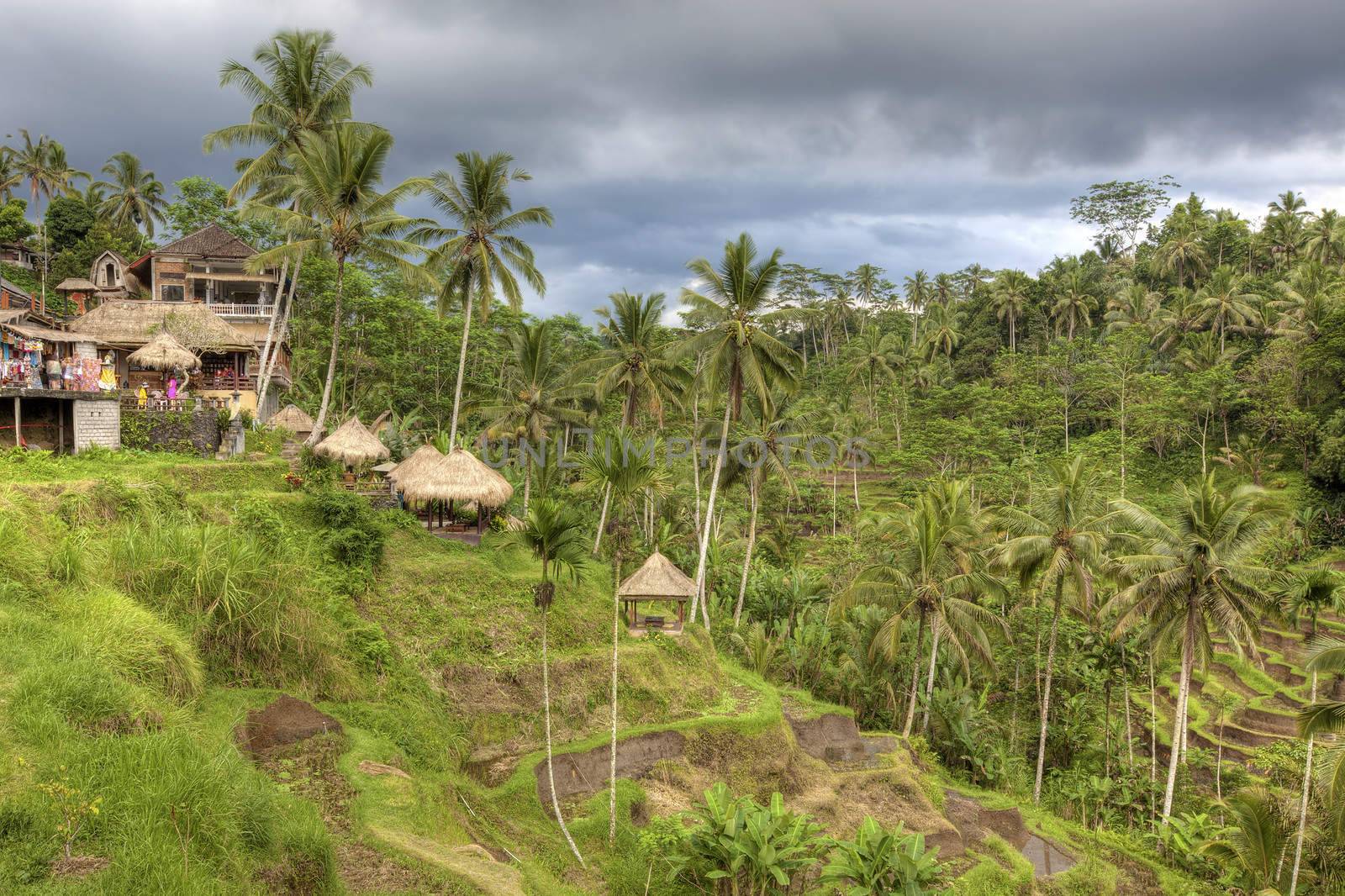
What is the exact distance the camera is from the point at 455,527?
24500mm

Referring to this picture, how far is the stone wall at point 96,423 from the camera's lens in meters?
19.6

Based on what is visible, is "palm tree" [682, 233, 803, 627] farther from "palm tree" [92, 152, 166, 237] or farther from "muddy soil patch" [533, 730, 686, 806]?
"palm tree" [92, 152, 166, 237]

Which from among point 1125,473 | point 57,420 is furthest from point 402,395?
point 1125,473

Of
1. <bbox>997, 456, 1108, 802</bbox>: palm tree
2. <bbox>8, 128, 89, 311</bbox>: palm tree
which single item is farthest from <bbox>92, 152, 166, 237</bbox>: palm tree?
<bbox>997, 456, 1108, 802</bbox>: palm tree

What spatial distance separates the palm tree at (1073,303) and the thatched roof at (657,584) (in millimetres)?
40355

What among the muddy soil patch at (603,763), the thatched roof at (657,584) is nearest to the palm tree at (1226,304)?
the thatched roof at (657,584)

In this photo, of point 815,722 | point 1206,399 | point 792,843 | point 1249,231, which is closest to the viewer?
point 792,843

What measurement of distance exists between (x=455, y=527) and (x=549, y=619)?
5.91 meters

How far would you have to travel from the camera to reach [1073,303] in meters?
54.1

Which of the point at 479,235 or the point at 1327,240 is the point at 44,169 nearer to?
the point at 479,235

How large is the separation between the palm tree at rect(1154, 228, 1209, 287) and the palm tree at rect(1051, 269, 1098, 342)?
7.30 metres

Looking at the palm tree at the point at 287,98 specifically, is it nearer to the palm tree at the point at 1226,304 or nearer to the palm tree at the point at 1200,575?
the palm tree at the point at 1200,575

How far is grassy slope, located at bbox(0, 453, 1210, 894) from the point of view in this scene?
25.3 feet

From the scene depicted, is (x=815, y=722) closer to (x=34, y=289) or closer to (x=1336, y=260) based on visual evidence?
(x=34, y=289)
